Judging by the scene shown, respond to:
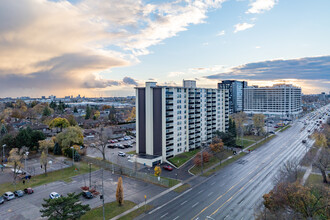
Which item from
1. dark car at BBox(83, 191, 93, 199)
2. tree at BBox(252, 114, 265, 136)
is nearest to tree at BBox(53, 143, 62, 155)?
dark car at BBox(83, 191, 93, 199)

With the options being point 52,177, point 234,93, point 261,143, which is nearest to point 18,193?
point 52,177

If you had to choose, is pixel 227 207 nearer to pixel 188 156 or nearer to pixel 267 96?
pixel 188 156

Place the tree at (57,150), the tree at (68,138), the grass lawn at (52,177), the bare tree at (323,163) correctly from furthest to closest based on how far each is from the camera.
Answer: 1. the tree at (57,150)
2. the tree at (68,138)
3. the grass lawn at (52,177)
4. the bare tree at (323,163)

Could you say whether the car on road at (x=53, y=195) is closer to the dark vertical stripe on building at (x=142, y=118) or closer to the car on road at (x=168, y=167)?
the car on road at (x=168, y=167)

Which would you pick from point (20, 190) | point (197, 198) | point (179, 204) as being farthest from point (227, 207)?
point (20, 190)

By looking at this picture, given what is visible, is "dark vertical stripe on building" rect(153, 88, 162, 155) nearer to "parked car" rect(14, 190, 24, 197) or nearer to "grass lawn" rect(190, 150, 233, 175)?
"grass lawn" rect(190, 150, 233, 175)

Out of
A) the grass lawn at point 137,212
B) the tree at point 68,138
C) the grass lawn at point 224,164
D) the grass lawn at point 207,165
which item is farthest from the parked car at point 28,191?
the grass lawn at point 224,164

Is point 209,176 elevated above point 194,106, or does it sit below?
below
